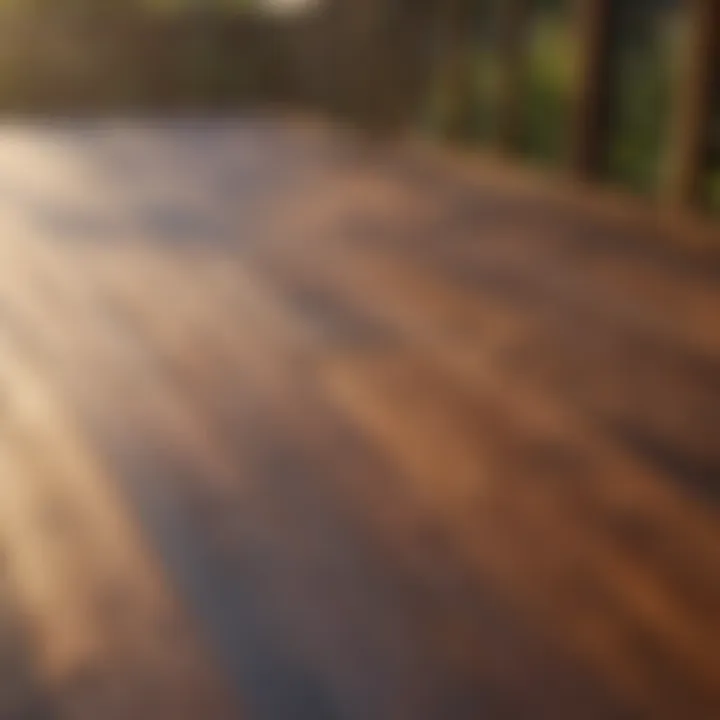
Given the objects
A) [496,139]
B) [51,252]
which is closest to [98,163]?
[51,252]

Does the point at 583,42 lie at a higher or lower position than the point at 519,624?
higher

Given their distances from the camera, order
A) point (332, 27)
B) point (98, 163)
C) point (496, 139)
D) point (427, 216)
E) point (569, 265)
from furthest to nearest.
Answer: point (332, 27), point (496, 139), point (98, 163), point (427, 216), point (569, 265)

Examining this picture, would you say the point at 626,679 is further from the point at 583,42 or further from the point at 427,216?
the point at 583,42

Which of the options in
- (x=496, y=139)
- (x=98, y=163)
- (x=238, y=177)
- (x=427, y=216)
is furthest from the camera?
(x=496, y=139)

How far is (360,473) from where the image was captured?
718mm

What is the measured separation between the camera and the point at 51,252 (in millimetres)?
1249

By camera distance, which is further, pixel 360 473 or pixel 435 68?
pixel 435 68

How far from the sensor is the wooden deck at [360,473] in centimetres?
52

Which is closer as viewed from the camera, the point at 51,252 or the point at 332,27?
the point at 51,252

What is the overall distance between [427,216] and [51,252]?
0.44 meters

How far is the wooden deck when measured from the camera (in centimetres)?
52

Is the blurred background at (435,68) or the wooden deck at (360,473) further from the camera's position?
the blurred background at (435,68)

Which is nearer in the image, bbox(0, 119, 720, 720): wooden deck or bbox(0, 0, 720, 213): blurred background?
bbox(0, 119, 720, 720): wooden deck

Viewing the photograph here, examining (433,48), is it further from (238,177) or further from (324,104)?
(238,177)
